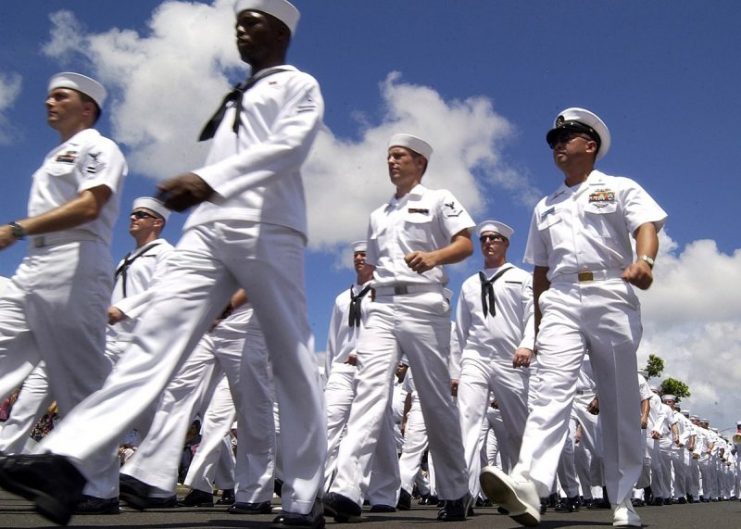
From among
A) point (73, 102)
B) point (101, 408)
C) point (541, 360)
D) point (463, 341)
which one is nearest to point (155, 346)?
point (101, 408)

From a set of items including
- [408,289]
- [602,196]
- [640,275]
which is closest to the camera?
[640,275]

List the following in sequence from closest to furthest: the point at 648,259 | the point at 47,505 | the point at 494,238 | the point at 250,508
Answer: the point at 47,505 < the point at 648,259 < the point at 250,508 < the point at 494,238

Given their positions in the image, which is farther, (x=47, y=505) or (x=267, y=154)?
(x=267, y=154)

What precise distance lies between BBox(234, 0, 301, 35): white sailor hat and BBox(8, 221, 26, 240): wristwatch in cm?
147

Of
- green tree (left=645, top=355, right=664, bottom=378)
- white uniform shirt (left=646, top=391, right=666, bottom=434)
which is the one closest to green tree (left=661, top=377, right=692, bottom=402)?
green tree (left=645, top=355, right=664, bottom=378)

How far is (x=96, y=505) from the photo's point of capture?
16.4 feet

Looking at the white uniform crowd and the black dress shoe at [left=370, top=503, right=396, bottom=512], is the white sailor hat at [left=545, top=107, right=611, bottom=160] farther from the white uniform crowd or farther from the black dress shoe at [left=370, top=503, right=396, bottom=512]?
the black dress shoe at [left=370, top=503, right=396, bottom=512]

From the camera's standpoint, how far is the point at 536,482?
15.9 ft

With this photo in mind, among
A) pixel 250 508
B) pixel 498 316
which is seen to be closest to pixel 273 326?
pixel 250 508

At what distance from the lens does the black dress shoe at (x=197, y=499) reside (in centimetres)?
730

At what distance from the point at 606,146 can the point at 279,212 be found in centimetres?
291

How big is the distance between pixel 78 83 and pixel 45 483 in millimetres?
3020

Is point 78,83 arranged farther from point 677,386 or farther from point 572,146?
point 677,386

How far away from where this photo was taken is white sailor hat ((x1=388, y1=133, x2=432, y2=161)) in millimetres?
6660
